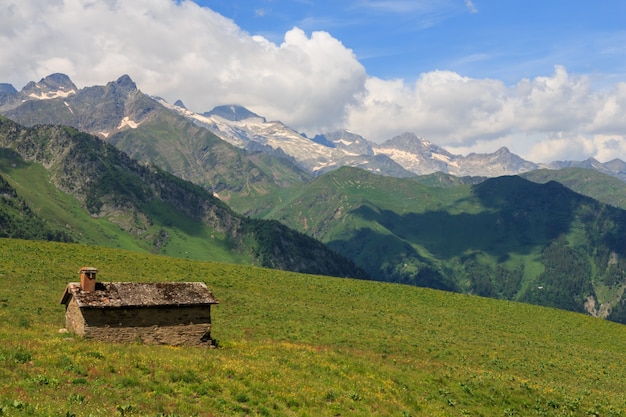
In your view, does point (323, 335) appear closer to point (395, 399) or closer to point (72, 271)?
point (395, 399)

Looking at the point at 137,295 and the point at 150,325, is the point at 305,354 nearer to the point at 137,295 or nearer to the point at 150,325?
the point at 150,325

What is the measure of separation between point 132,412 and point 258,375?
8595mm

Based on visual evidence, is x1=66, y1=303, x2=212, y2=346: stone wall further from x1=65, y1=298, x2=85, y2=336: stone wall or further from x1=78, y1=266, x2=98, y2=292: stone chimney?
x1=78, y1=266, x2=98, y2=292: stone chimney


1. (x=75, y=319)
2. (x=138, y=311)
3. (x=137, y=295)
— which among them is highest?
(x=137, y=295)

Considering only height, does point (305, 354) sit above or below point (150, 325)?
below

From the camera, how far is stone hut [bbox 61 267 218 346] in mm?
33144

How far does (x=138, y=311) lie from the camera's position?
113 feet

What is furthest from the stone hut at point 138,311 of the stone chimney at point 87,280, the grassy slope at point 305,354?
the grassy slope at point 305,354

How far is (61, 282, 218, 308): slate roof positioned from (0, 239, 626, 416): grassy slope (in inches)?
113

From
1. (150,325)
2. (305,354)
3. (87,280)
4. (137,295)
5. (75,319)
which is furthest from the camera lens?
(305,354)

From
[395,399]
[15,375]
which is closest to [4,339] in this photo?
[15,375]

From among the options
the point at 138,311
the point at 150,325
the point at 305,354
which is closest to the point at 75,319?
the point at 138,311

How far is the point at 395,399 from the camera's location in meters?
30.2

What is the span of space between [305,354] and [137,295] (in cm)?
1247
